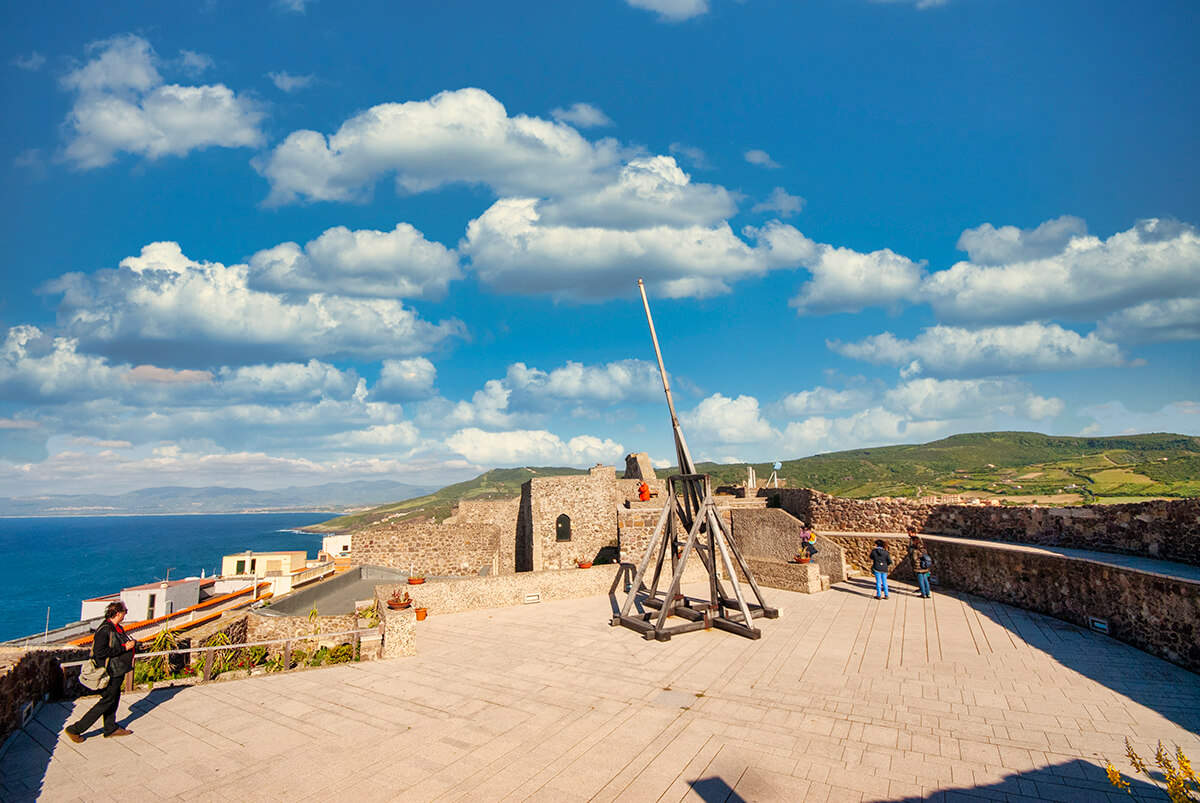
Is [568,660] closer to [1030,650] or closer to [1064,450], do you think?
[1030,650]

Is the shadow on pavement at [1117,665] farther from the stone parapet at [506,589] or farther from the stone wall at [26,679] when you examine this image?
the stone wall at [26,679]

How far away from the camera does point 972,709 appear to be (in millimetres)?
7176

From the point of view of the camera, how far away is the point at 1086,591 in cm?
1069

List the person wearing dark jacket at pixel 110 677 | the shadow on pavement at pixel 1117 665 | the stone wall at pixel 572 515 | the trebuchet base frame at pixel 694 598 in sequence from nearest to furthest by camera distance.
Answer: the person wearing dark jacket at pixel 110 677 → the shadow on pavement at pixel 1117 665 → the trebuchet base frame at pixel 694 598 → the stone wall at pixel 572 515

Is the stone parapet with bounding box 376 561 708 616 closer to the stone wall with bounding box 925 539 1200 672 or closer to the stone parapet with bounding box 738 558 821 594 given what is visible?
the stone parapet with bounding box 738 558 821 594

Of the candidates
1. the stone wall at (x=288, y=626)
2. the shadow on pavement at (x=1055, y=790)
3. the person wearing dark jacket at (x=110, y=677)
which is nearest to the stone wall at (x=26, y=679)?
the person wearing dark jacket at (x=110, y=677)

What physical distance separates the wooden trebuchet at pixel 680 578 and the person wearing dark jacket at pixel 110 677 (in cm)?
795

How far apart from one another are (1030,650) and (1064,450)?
A: 3421 inches

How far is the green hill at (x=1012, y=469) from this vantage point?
40906 millimetres

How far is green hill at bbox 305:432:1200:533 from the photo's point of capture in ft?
134

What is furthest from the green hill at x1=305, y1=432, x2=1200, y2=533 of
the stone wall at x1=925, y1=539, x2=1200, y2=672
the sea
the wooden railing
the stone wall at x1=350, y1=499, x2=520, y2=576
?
the sea

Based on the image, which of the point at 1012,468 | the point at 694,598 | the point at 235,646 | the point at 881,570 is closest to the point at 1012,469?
the point at 1012,468

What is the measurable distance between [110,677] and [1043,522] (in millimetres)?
18475

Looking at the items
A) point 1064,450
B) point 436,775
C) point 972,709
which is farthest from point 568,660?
point 1064,450
